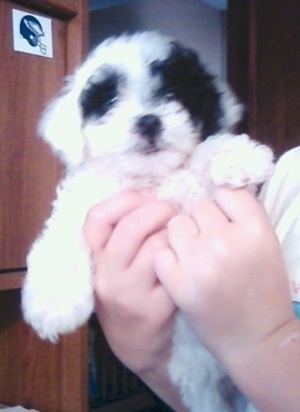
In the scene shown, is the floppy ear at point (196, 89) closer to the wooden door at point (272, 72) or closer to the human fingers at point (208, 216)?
the human fingers at point (208, 216)

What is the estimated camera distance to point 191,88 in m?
0.95

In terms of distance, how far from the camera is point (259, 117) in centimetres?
246

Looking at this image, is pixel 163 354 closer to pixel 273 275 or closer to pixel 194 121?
pixel 273 275

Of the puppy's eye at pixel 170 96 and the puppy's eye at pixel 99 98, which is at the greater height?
the puppy's eye at pixel 170 96

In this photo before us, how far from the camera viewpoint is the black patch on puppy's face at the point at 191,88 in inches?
37.0

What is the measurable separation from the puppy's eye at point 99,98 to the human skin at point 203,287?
0.56ft

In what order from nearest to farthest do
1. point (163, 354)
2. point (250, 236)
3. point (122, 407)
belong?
point (250, 236), point (163, 354), point (122, 407)

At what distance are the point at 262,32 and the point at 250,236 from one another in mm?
1926

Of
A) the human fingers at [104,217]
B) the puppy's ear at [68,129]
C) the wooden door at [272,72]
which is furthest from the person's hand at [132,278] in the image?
the wooden door at [272,72]

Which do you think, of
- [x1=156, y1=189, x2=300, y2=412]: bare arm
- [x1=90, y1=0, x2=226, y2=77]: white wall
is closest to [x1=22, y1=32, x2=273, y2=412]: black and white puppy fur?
[x1=156, y1=189, x2=300, y2=412]: bare arm

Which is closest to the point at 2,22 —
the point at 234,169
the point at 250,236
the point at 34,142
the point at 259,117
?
the point at 34,142

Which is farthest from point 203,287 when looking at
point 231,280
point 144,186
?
point 144,186

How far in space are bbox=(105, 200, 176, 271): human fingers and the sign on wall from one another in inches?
27.7

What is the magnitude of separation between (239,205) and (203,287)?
0.42 feet
